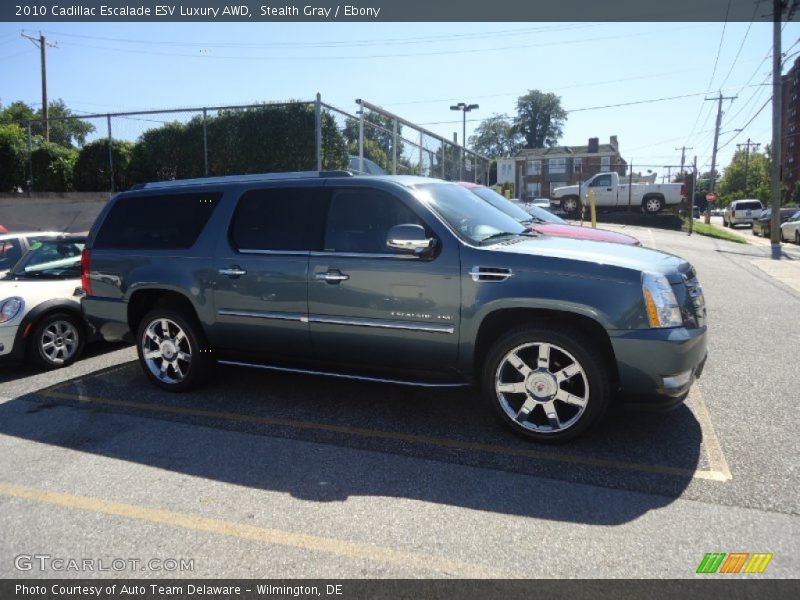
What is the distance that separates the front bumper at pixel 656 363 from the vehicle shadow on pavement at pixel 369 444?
16.3 inches

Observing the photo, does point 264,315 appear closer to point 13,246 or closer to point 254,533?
point 254,533

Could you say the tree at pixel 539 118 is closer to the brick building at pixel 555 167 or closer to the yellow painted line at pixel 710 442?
the brick building at pixel 555 167

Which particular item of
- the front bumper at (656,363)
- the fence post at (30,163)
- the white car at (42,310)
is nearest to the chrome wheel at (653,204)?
the fence post at (30,163)

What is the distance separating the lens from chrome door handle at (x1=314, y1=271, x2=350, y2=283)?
448cm

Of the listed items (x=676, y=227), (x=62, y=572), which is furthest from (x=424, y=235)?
(x=676, y=227)

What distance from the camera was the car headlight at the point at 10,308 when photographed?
600cm

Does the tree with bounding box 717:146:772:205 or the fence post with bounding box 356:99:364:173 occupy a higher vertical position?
the tree with bounding box 717:146:772:205

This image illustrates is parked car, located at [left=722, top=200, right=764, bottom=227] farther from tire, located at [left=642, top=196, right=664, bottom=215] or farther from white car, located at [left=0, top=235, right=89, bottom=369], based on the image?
white car, located at [left=0, top=235, right=89, bottom=369]

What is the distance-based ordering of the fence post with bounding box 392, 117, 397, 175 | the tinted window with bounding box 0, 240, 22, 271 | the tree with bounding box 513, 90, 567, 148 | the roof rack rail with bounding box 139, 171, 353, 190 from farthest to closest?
the tree with bounding box 513, 90, 567, 148 → the fence post with bounding box 392, 117, 397, 175 → the tinted window with bounding box 0, 240, 22, 271 → the roof rack rail with bounding box 139, 171, 353, 190

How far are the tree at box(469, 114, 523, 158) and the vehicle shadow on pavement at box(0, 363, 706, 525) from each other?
95.0 m

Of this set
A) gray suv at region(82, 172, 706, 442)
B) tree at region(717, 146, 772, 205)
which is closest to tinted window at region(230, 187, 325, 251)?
gray suv at region(82, 172, 706, 442)

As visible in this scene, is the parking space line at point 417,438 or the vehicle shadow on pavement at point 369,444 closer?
the vehicle shadow on pavement at point 369,444

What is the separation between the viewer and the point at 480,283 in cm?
405
